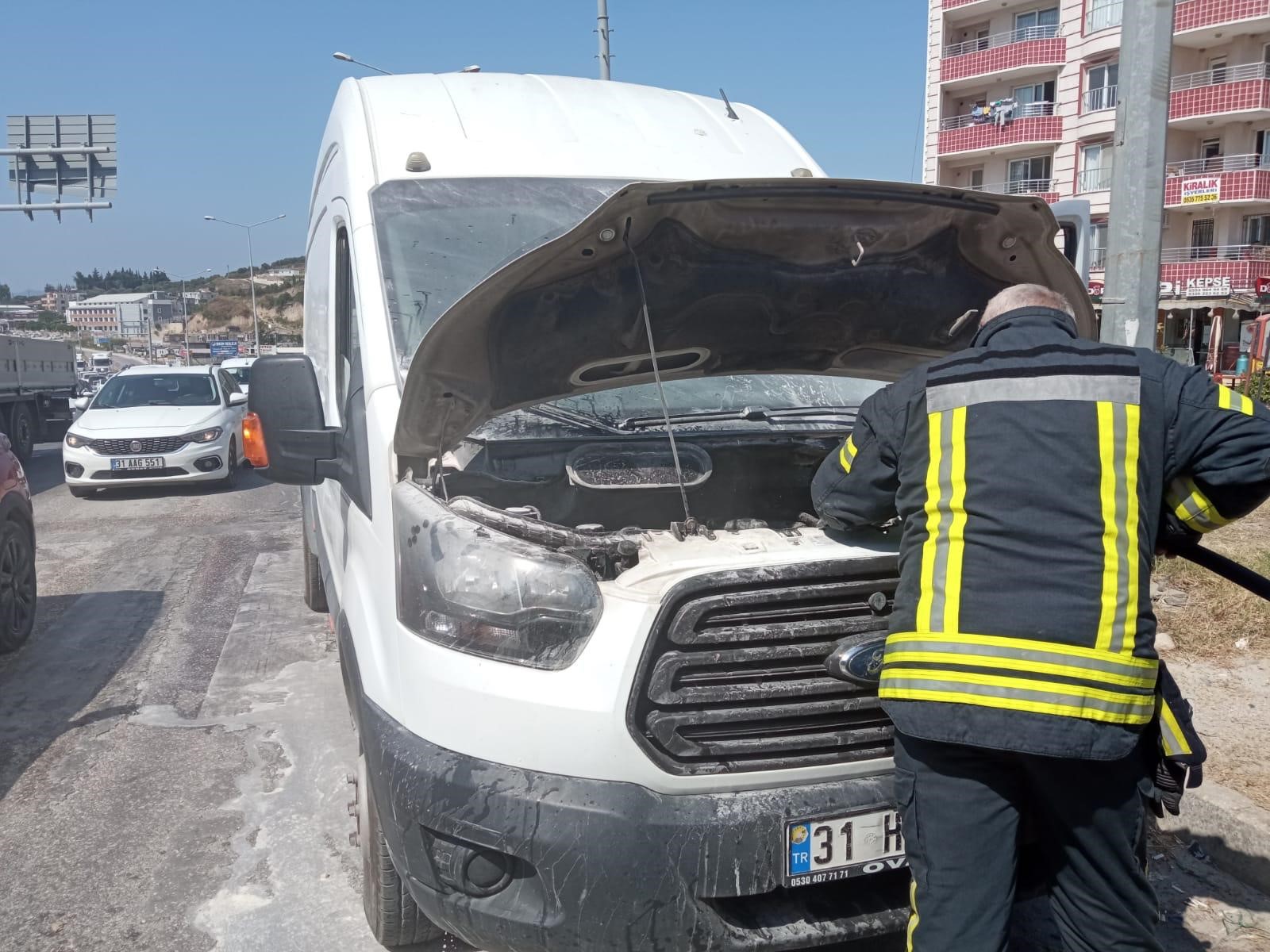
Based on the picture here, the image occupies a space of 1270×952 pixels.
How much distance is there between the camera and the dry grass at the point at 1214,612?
5207 mm

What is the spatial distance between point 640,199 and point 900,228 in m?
0.82

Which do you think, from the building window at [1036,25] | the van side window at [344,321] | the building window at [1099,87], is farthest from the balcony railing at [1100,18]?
the van side window at [344,321]

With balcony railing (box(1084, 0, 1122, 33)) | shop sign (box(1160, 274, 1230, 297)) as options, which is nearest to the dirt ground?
shop sign (box(1160, 274, 1230, 297))

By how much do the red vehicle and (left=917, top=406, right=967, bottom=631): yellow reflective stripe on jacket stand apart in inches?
213

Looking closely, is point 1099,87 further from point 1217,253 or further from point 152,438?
point 152,438

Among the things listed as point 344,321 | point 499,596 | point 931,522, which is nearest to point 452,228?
point 344,321

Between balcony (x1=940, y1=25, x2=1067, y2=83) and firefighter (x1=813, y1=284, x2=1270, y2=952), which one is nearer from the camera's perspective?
firefighter (x1=813, y1=284, x2=1270, y2=952)

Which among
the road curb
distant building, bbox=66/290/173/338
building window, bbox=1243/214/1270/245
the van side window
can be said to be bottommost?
the road curb

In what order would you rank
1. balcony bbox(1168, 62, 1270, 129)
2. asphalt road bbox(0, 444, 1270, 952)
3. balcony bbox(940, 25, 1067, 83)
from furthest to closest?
balcony bbox(940, 25, 1067, 83)
balcony bbox(1168, 62, 1270, 129)
asphalt road bbox(0, 444, 1270, 952)

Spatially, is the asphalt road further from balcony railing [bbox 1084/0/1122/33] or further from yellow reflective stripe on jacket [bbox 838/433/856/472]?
balcony railing [bbox 1084/0/1122/33]

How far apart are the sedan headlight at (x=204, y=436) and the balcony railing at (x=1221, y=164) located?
41258 mm

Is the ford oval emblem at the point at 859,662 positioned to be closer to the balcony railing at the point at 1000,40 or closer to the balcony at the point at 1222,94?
the balcony at the point at 1222,94

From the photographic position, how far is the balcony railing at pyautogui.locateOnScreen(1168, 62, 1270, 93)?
42.2m

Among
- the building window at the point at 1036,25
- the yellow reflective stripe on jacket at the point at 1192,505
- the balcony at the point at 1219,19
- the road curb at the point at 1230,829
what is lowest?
the road curb at the point at 1230,829
